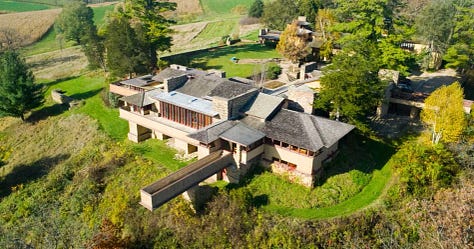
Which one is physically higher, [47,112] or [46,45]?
[46,45]

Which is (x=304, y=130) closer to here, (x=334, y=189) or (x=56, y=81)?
(x=334, y=189)

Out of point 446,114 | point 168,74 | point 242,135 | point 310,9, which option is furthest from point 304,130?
point 310,9

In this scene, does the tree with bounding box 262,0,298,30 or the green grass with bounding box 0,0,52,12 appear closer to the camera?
the tree with bounding box 262,0,298,30

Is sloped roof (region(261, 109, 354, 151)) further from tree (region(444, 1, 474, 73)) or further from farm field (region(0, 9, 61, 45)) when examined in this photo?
farm field (region(0, 9, 61, 45))

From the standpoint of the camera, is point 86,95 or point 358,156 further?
point 86,95

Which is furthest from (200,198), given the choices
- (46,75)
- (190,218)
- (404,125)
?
(46,75)

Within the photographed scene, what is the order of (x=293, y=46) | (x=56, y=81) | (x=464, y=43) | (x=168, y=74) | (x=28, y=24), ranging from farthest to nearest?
1. (x=28, y=24)
2. (x=56, y=81)
3. (x=293, y=46)
4. (x=464, y=43)
5. (x=168, y=74)

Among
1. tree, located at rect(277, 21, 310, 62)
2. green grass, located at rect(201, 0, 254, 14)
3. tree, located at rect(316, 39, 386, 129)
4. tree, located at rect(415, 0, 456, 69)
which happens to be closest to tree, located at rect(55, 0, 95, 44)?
green grass, located at rect(201, 0, 254, 14)

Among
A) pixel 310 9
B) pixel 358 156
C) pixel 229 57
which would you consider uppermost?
pixel 310 9
